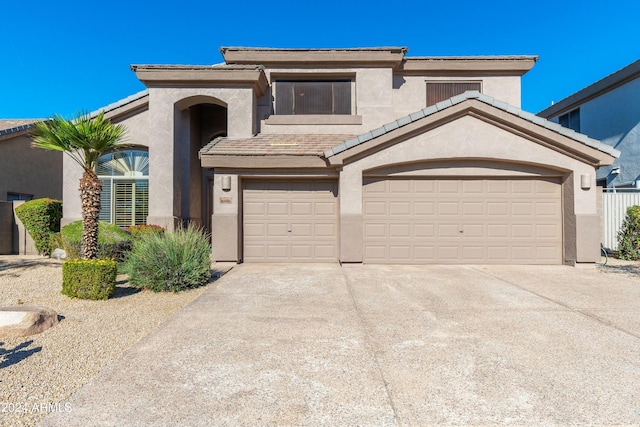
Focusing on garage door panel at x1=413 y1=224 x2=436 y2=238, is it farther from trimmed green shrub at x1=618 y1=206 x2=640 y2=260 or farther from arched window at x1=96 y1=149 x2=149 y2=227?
arched window at x1=96 y1=149 x2=149 y2=227

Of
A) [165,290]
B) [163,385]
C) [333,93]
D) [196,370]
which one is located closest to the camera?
[163,385]

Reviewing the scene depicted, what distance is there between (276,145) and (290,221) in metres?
2.51

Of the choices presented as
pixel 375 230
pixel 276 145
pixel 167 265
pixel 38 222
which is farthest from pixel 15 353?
pixel 38 222

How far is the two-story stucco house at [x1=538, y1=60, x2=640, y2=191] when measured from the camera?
14.6 meters

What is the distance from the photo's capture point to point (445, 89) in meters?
14.0

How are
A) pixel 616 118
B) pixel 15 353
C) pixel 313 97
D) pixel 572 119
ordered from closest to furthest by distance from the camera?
1. pixel 15 353
2. pixel 313 97
3. pixel 616 118
4. pixel 572 119

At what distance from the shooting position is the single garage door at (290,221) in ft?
34.2

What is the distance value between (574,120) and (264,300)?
1968 cm

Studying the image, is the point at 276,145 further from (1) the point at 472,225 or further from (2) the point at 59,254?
(2) the point at 59,254

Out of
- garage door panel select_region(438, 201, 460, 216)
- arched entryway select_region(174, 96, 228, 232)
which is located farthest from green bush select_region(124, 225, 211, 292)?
garage door panel select_region(438, 201, 460, 216)

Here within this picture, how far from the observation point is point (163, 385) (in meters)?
3.22

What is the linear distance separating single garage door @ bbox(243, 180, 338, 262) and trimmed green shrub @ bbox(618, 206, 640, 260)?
906 cm

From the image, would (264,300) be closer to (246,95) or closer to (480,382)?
(480,382)

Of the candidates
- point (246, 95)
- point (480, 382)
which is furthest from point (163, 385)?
point (246, 95)
